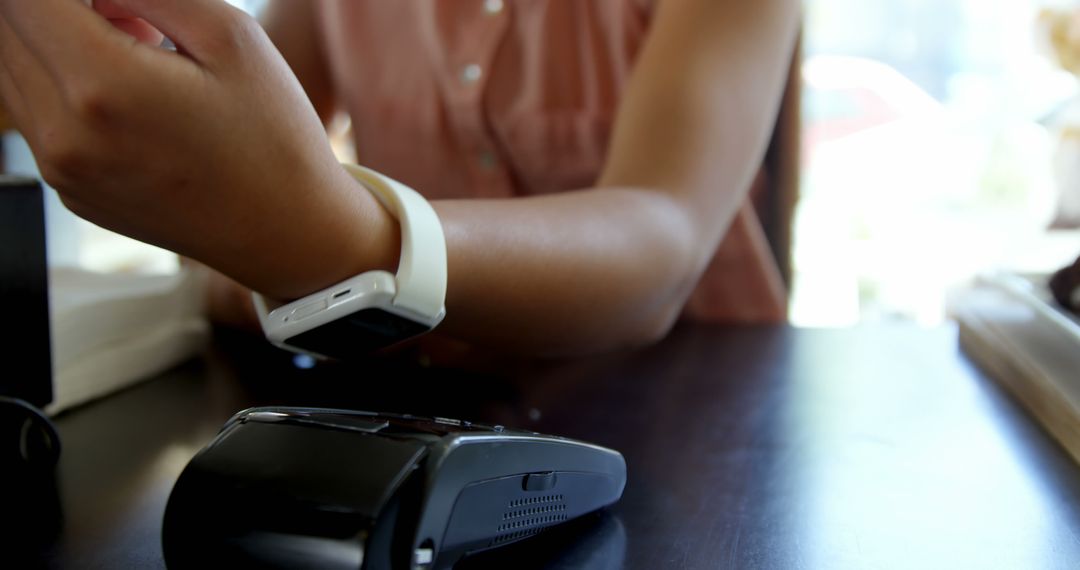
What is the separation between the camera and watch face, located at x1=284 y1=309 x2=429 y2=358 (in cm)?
36

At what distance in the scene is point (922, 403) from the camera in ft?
1.67

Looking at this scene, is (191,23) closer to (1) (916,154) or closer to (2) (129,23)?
(2) (129,23)

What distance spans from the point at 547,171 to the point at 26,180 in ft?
1.32

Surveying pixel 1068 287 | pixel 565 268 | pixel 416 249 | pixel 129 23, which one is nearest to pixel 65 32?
pixel 129 23

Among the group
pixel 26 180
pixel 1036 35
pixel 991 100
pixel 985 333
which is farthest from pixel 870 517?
pixel 991 100

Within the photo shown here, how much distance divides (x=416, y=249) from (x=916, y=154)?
1.77 meters

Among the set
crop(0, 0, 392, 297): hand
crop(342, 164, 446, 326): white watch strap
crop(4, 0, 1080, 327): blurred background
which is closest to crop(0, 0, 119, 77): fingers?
crop(0, 0, 392, 297): hand

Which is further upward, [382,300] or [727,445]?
[382,300]

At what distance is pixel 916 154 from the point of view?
1.92 metres

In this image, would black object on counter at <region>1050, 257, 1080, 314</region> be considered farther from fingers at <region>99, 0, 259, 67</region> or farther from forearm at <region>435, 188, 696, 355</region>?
fingers at <region>99, 0, 259, 67</region>

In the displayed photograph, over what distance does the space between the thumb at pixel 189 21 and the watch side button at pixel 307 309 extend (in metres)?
0.10

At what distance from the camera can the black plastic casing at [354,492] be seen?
0.27m

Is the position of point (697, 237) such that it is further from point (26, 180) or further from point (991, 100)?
point (991, 100)

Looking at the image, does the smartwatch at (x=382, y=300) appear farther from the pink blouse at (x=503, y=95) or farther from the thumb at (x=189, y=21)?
the pink blouse at (x=503, y=95)
